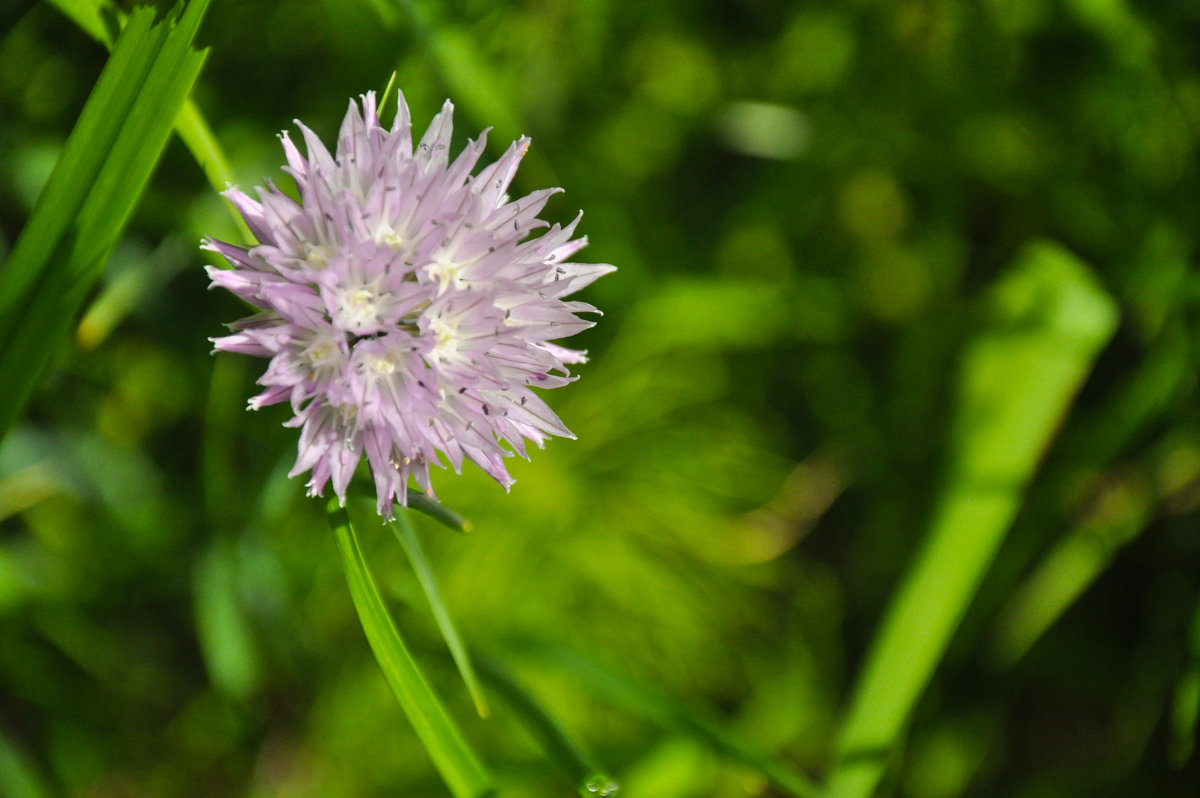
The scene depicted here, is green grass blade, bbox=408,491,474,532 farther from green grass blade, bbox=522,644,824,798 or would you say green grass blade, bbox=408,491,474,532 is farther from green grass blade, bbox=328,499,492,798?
green grass blade, bbox=522,644,824,798

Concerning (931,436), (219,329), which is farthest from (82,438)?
(931,436)

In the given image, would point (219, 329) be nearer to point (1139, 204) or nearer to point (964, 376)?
point (964, 376)

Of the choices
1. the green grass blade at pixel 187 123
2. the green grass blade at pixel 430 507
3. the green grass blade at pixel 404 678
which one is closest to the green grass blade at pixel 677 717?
the green grass blade at pixel 404 678

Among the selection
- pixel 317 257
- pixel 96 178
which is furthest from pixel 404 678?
pixel 96 178

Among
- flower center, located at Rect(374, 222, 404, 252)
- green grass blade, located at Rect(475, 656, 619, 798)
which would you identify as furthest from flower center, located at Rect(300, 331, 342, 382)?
green grass blade, located at Rect(475, 656, 619, 798)

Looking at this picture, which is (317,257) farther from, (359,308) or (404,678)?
(404,678)

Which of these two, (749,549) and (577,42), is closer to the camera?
(577,42)
